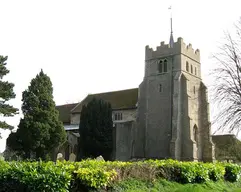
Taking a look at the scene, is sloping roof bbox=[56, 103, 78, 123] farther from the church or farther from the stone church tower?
the stone church tower

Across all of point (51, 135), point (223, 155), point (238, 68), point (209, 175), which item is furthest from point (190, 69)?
point (209, 175)

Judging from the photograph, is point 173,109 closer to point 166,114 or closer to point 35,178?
point 166,114

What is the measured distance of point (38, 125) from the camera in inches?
1235

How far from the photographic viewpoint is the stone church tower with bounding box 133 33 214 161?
1364 inches

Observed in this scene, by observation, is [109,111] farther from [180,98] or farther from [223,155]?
[223,155]

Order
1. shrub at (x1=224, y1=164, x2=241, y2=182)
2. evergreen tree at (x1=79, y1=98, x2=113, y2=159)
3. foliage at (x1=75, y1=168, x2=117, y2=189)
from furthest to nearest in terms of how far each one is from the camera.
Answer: evergreen tree at (x1=79, y1=98, x2=113, y2=159)
shrub at (x1=224, y1=164, x2=241, y2=182)
foliage at (x1=75, y1=168, x2=117, y2=189)

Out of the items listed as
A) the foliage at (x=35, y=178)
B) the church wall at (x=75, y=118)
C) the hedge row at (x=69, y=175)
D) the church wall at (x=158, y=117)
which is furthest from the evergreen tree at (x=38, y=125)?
the foliage at (x=35, y=178)

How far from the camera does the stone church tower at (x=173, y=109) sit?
34656 mm

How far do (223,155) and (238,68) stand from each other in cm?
2357

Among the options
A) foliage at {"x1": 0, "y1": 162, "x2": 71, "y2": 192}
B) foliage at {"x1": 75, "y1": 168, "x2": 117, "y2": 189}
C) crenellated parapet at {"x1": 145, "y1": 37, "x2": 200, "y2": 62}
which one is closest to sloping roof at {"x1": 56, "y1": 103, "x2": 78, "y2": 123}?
crenellated parapet at {"x1": 145, "y1": 37, "x2": 200, "y2": 62}

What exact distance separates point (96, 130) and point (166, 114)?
8.00 meters

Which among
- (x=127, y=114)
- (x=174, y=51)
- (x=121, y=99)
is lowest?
(x=127, y=114)

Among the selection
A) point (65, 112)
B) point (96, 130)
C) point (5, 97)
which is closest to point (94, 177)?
point (5, 97)

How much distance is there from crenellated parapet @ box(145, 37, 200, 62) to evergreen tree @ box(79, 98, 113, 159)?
8.48 m
